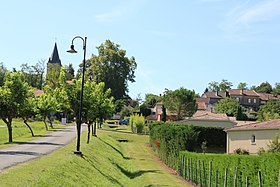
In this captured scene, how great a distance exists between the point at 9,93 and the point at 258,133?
22.8 metres

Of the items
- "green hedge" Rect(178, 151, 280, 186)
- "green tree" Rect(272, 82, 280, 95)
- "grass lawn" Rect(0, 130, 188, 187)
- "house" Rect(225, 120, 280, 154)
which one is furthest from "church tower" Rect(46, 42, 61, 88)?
"green tree" Rect(272, 82, 280, 95)

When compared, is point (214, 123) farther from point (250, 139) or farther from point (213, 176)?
point (213, 176)

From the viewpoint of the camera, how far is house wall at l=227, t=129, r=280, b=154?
38875 millimetres

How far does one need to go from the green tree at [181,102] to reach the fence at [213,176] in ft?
203

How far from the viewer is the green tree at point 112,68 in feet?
320

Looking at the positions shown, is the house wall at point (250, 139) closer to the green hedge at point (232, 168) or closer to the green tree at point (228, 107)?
the green hedge at point (232, 168)

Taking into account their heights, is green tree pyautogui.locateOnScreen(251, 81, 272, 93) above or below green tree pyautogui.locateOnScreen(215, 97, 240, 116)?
above

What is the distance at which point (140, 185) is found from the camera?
2642 cm

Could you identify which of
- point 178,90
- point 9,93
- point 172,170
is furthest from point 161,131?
point 178,90

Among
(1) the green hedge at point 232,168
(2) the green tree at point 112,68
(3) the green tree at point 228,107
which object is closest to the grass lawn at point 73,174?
(1) the green hedge at point 232,168

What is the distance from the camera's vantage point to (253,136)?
41375 mm

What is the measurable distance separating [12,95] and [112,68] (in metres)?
63.6

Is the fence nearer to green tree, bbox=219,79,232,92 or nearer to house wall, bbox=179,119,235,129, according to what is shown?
house wall, bbox=179,119,235,129

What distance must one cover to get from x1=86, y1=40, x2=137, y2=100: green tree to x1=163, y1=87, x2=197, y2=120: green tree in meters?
12.1
